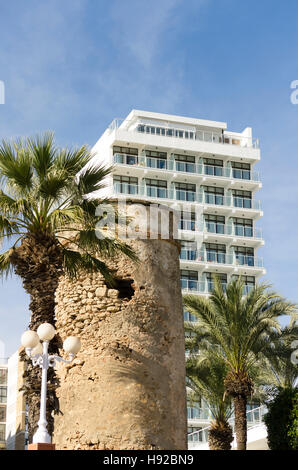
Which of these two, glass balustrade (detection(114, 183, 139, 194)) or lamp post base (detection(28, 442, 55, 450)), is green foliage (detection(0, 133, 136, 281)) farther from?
glass balustrade (detection(114, 183, 139, 194))

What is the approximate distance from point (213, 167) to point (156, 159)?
5500 mm

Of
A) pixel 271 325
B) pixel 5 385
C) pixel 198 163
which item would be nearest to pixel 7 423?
pixel 5 385

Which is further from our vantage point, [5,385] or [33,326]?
[5,385]

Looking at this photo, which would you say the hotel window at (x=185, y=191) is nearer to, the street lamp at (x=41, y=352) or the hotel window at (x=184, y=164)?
the hotel window at (x=184, y=164)

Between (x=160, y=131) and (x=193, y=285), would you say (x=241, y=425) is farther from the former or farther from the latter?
(x=160, y=131)

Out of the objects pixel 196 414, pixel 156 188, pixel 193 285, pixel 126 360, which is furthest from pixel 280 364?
pixel 156 188

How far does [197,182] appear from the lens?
221 ft

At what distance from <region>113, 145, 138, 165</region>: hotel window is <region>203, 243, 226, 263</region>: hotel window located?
924 cm

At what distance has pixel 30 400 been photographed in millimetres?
15773

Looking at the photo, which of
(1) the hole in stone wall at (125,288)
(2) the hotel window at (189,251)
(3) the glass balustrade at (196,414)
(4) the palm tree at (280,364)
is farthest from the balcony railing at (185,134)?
(1) the hole in stone wall at (125,288)

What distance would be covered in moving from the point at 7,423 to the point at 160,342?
77549mm

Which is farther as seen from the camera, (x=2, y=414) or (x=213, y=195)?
(x=2, y=414)
